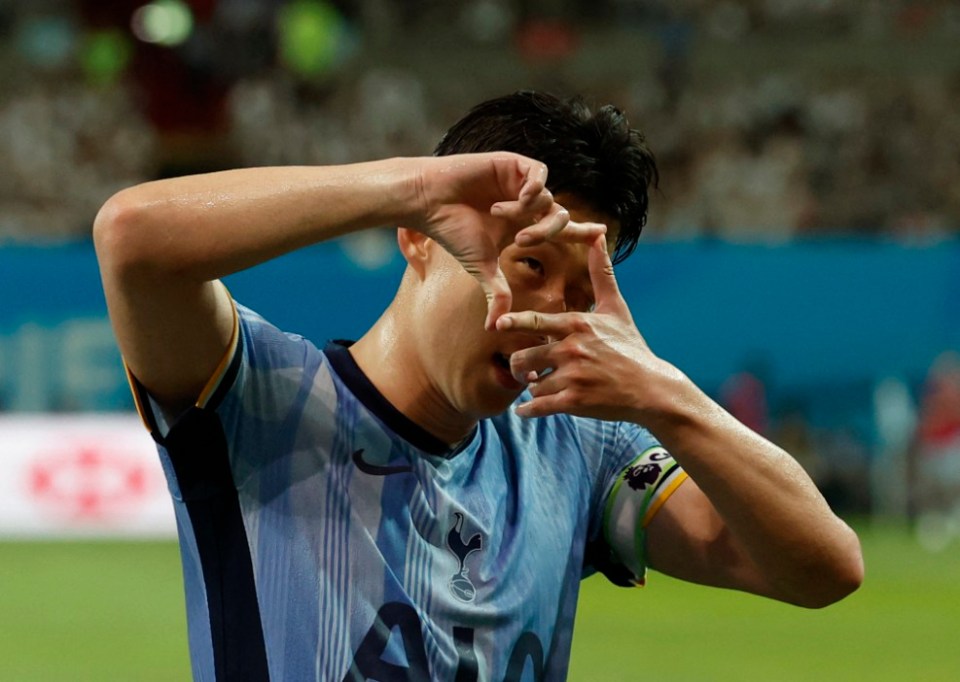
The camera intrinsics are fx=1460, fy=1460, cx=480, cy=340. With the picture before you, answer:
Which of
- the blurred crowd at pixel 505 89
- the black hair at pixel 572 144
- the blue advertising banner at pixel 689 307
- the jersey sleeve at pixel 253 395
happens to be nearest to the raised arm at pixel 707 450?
the black hair at pixel 572 144

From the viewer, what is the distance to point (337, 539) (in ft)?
8.18

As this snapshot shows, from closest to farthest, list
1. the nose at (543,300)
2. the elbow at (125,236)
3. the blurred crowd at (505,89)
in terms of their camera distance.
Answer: the elbow at (125,236) → the nose at (543,300) → the blurred crowd at (505,89)

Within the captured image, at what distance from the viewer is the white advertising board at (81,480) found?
414 inches

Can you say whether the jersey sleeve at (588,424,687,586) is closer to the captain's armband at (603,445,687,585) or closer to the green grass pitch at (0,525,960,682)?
the captain's armband at (603,445,687,585)

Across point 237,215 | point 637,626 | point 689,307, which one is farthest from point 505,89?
point 237,215

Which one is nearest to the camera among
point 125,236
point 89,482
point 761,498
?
point 125,236

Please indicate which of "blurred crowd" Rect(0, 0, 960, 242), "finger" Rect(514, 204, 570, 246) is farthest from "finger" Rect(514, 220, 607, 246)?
"blurred crowd" Rect(0, 0, 960, 242)

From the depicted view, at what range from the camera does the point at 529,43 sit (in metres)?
17.2

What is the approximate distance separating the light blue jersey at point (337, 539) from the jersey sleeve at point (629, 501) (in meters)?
0.21

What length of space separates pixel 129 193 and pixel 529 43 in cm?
1541

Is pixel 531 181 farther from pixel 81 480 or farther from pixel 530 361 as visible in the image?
pixel 81 480

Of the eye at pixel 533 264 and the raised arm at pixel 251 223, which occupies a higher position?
the eye at pixel 533 264

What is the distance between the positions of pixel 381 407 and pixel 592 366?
0.42 m

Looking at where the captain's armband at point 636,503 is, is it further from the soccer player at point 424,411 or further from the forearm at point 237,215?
the forearm at point 237,215
